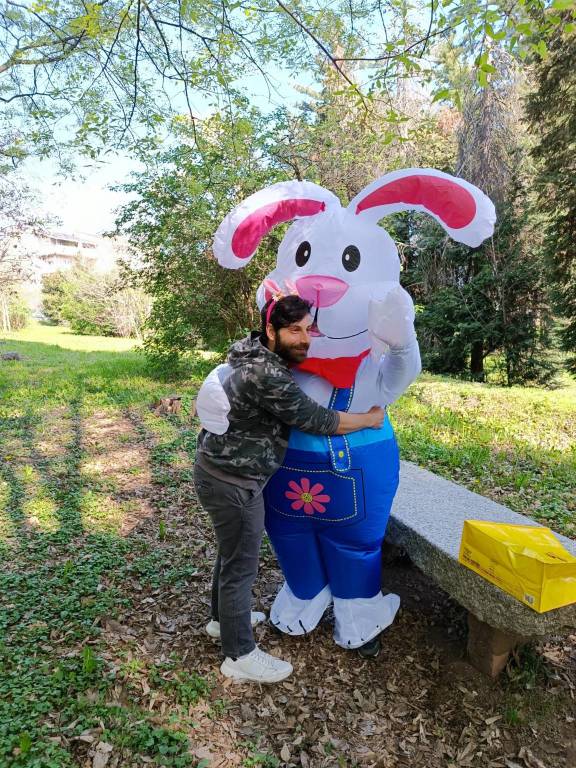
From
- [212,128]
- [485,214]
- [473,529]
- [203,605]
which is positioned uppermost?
[212,128]

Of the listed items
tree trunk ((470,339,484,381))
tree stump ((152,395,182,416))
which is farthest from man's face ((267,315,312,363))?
tree trunk ((470,339,484,381))

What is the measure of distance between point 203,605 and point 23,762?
125 cm

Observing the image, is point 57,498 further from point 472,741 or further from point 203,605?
point 472,741

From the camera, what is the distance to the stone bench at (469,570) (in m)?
2.07

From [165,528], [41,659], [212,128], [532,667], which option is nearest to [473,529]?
[532,667]

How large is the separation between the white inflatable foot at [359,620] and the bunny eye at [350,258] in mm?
1566

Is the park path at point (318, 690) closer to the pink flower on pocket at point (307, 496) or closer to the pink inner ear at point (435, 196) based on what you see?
the pink flower on pocket at point (307, 496)

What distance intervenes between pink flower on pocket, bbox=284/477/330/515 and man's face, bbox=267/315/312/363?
566 millimetres

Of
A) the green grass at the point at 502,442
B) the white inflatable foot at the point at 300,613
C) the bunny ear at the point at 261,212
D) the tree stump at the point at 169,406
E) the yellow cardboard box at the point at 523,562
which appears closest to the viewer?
the yellow cardboard box at the point at 523,562

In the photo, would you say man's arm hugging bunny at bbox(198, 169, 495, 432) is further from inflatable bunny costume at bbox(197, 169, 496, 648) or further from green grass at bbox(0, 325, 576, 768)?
green grass at bbox(0, 325, 576, 768)

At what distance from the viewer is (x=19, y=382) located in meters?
10.2

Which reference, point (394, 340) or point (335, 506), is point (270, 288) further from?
point (335, 506)

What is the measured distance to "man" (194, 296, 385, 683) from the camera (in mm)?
2123

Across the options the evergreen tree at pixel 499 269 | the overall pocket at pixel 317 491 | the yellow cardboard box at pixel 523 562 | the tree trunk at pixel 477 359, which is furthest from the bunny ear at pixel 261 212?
the tree trunk at pixel 477 359
